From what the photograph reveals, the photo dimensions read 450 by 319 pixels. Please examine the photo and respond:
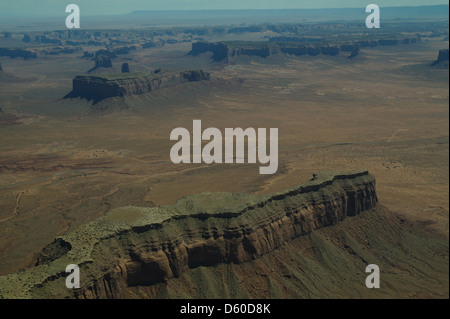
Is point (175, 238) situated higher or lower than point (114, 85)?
lower

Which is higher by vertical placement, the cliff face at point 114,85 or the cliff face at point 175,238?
the cliff face at point 114,85

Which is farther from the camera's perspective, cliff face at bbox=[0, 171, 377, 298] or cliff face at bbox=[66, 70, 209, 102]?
cliff face at bbox=[66, 70, 209, 102]

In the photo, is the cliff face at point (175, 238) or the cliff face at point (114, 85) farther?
the cliff face at point (114, 85)

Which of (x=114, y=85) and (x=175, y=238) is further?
(x=114, y=85)

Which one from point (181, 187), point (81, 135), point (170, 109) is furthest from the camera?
point (170, 109)

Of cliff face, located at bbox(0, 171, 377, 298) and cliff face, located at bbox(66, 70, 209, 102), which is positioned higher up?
cliff face, located at bbox(66, 70, 209, 102)
